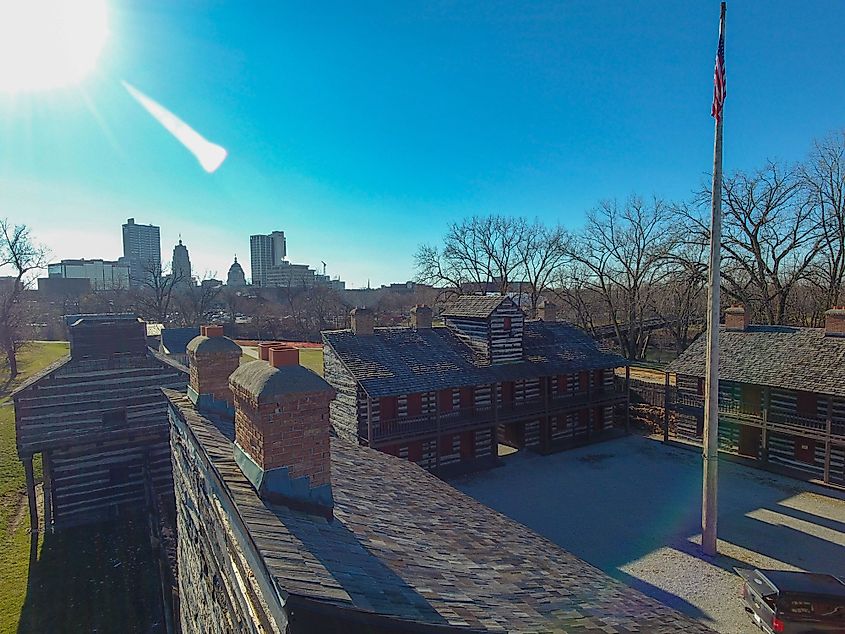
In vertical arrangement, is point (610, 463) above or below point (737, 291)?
below

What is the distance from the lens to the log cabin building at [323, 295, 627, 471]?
1944cm

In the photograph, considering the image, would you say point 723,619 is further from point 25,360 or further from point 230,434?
point 25,360

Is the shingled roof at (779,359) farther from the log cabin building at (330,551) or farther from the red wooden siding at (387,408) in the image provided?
the log cabin building at (330,551)

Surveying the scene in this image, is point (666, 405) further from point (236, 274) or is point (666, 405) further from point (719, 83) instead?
point (236, 274)

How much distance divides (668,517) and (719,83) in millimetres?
13102

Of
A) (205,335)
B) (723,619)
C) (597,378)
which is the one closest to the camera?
(205,335)

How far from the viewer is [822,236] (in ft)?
102

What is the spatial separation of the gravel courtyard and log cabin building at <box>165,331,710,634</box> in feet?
25.3

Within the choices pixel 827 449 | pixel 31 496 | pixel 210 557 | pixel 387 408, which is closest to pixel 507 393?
pixel 387 408

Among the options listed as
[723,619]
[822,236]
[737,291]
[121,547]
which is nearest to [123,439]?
[121,547]

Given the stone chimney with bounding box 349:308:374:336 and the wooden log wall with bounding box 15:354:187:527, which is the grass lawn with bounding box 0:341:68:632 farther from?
the stone chimney with bounding box 349:308:374:336

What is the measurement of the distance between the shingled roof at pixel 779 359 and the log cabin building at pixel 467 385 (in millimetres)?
4514

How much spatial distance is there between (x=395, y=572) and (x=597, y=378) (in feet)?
75.3

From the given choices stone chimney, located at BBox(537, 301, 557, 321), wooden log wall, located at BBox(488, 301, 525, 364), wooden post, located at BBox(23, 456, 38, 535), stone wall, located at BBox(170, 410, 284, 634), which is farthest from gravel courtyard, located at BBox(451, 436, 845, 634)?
→ wooden post, located at BBox(23, 456, 38, 535)
